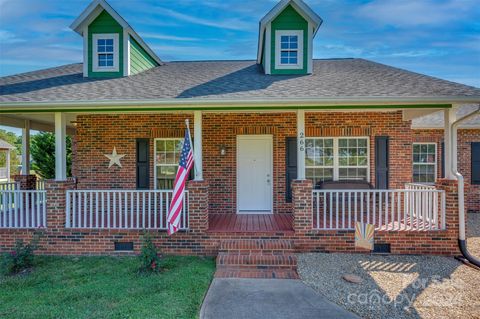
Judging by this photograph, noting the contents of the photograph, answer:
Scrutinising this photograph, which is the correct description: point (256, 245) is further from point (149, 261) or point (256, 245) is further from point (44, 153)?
point (44, 153)

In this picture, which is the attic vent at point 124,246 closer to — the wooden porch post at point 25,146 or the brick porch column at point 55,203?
the brick porch column at point 55,203

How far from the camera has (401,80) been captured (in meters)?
7.04

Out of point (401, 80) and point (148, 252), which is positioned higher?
point (401, 80)

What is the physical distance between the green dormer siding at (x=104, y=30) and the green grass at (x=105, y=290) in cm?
525

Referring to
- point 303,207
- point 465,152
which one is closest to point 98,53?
point 303,207

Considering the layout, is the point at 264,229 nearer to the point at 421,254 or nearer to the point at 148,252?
the point at 148,252

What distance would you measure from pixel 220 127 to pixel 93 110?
328 centimetres

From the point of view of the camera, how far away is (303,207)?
5934 millimetres

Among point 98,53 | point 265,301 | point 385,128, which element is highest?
point 98,53

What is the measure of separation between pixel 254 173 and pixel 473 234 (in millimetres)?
6117

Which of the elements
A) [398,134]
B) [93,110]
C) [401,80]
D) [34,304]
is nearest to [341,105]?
[401,80]

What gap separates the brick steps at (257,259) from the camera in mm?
5023

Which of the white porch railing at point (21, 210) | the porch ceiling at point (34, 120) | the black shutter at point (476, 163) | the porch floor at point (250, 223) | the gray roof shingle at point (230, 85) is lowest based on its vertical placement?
the porch floor at point (250, 223)

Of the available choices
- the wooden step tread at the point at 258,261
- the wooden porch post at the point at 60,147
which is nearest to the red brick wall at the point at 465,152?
the wooden step tread at the point at 258,261
